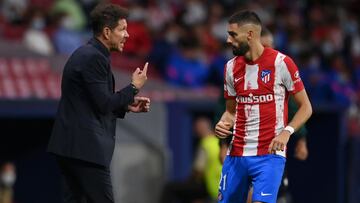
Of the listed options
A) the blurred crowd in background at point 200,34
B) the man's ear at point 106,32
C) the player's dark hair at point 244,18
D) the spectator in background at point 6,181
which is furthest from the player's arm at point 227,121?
the blurred crowd in background at point 200,34

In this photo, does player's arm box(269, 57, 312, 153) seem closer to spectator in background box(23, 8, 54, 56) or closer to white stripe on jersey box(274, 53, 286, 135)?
white stripe on jersey box(274, 53, 286, 135)

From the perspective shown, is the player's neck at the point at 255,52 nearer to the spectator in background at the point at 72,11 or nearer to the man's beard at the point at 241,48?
the man's beard at the point at 241,48

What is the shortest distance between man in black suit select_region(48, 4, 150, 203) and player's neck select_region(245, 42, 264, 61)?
3.06 feet

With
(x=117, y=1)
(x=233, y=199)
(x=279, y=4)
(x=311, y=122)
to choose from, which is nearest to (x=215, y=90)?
(x=311, y=122)

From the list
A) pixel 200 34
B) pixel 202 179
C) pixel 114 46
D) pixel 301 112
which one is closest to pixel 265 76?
pixel 301 112

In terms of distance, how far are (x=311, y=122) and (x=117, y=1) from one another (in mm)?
4246

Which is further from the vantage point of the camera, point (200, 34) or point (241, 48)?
point (200, 34)

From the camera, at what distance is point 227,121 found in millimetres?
8172

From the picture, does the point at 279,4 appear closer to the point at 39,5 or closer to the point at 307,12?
the point at 307,12

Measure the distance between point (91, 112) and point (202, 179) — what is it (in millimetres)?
6228

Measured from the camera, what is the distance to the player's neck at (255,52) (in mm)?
7895

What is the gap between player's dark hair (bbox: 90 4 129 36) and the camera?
740cm

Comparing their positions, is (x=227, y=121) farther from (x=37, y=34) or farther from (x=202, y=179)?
(x=37, y=34)

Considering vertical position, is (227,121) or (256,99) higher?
(256,99)
